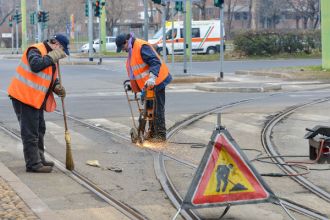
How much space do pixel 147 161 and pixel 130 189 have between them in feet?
6.10

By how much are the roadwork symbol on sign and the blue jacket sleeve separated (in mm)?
4910

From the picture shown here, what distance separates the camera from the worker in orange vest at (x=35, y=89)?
9047 millimetres

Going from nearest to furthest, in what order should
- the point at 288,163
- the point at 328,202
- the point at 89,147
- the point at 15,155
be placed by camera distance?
1. the point at 328,202
2. the point at 288,163
3. the point at 15,155
4. the point at 89,147

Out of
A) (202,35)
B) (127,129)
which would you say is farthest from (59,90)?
Answer: (202,35)

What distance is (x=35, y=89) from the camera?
9109 millimetres

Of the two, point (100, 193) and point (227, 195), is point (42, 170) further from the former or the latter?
point (227, 195)

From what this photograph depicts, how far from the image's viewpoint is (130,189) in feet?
28.0

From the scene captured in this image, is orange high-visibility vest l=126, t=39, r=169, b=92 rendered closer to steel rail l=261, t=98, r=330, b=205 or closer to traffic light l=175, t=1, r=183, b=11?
steel rail l=261, t=98, r=330, b=205

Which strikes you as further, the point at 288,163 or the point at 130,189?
the point at 288,163

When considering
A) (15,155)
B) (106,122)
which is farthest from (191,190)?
(106,122)

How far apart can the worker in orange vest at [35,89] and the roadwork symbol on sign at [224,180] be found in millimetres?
2994

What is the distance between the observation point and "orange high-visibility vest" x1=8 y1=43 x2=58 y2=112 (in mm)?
9062

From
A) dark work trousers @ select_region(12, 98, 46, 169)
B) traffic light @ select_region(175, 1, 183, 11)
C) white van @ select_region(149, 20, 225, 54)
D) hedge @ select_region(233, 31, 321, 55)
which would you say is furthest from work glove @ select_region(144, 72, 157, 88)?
white van @ select_region(149, 20, 225, 54)

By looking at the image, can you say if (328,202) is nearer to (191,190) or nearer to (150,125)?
(191,190)
